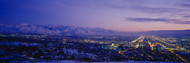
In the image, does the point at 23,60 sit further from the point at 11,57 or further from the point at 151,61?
the point at 151,61

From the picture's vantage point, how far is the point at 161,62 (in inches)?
2859

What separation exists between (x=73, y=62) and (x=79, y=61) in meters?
3.03

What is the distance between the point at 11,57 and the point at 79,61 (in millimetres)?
28003

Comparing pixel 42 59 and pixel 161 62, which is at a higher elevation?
pixel 42 59

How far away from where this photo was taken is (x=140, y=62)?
7125 centimetres

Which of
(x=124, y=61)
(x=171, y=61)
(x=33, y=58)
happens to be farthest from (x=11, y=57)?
(x=171, y=61)

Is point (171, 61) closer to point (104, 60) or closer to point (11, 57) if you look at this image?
point (104, 60)

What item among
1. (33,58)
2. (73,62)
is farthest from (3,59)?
(73,62)

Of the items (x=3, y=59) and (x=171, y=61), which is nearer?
(x=3, y=59)

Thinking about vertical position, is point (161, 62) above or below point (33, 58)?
below

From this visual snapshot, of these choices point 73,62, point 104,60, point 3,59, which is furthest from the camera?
point 104,60

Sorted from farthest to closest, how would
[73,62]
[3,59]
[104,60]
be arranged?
[104,60], [73,62], [3,59]

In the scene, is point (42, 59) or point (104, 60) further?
point (104, 60)

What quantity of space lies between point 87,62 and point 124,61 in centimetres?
1746
